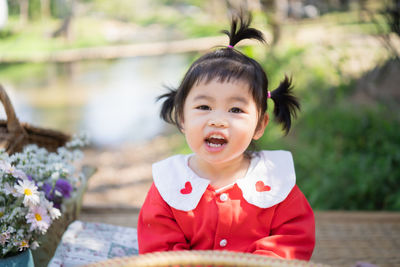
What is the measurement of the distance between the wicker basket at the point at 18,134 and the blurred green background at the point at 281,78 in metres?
1.07

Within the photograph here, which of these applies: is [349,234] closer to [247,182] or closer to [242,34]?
[247,182]

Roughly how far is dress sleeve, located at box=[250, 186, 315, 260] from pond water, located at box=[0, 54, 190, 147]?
3.10 meters

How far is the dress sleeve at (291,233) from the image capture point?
130 cm

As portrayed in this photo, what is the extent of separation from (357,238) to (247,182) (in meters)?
0.94

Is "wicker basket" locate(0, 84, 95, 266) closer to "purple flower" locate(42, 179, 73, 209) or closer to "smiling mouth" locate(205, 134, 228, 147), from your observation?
"purple flower" locate(42, 179, 73, 209)

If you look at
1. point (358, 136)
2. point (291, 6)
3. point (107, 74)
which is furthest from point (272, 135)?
point (291, 6)

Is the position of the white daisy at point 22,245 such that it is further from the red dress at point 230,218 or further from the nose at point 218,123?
the nose at point 218,123

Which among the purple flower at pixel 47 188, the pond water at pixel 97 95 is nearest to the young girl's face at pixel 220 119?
the purple flower at pixel 47 188

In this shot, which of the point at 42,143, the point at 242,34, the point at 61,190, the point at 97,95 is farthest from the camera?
the point at 97,95

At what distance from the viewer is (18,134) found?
5.77 ft

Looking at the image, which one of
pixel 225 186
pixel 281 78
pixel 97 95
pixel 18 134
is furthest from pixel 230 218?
pixel 97 95

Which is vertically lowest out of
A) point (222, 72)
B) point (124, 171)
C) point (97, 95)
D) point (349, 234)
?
point (97, 95)

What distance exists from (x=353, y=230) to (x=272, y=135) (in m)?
2.01

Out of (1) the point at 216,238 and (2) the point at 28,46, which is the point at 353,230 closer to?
(1) the point at 216,238
